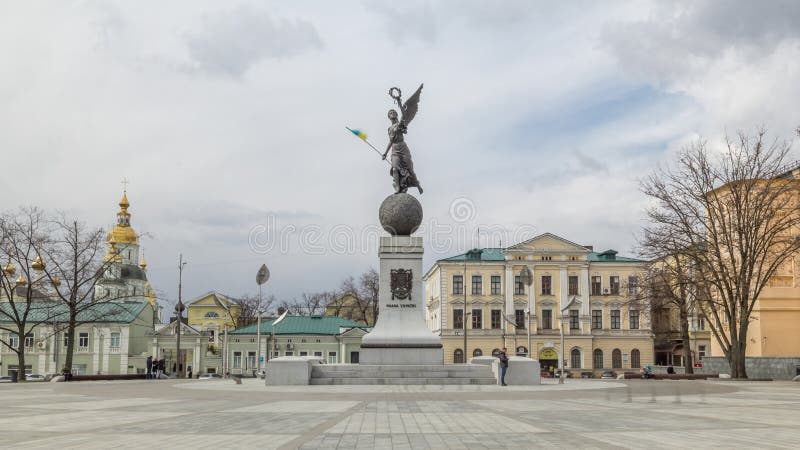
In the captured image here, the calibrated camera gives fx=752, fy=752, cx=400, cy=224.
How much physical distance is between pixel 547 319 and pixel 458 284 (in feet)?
31.0

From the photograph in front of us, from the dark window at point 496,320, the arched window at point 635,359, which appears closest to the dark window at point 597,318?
the arched window at point 635,359

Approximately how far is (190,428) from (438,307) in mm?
63947

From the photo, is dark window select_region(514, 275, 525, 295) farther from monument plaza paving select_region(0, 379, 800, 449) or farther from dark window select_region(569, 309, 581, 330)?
monument plaza paving select_region(0, 379, 800, 449)

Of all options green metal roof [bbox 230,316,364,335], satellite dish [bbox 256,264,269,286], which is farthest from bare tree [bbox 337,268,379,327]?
satellite dish [bbox 256,264,269,286]

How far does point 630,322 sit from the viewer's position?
7431cm

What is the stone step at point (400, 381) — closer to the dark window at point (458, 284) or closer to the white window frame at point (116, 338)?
the dark window at point (458, 284)

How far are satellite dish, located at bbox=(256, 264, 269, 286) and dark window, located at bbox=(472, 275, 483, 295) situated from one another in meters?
44.7

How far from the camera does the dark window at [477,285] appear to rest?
7450cm

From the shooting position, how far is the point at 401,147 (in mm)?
31609

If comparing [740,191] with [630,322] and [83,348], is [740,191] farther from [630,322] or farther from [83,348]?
[83,348]


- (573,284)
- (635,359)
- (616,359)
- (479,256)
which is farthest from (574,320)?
(479,256)

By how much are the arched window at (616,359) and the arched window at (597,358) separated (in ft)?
3.69

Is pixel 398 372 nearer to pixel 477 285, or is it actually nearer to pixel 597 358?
pixel 477 285

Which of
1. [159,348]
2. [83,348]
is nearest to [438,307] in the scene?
[159,348]
